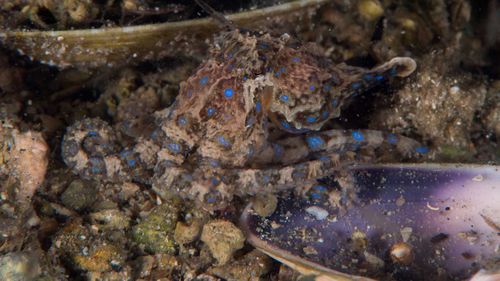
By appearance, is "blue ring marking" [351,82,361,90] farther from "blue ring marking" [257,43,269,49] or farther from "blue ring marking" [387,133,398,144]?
"blue ring marking" [257,43,269,49]

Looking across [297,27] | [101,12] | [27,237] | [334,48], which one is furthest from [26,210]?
[334,48]

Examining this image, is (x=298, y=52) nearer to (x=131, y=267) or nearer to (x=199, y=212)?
(x=199, y=212)

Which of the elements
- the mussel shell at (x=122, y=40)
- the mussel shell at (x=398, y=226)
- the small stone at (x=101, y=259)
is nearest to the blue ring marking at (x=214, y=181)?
the mussel shell at (x=398, y=226)

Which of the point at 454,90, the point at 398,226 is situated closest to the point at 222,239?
the point at 398,226

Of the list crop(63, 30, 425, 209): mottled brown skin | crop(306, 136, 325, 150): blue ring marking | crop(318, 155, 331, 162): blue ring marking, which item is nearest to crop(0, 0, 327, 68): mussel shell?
crop(63, 30, 425, 209): mottled brown skin

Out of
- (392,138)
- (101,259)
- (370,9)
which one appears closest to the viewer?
(101,259)

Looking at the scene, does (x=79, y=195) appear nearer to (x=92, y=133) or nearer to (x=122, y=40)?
(x=92, y=133)

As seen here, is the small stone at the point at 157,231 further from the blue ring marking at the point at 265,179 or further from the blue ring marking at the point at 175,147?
the blue ring marking at the point at 265,179
